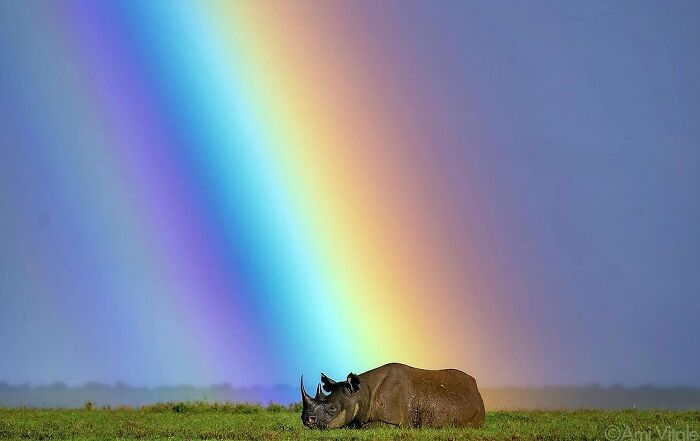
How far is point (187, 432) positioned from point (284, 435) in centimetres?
291

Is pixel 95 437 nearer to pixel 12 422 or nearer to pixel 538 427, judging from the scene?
pixel 12 422

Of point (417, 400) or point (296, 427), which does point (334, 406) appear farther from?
point (417, 400)

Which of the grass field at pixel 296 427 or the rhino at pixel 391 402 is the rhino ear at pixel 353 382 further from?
the grass field at pixel 296 427

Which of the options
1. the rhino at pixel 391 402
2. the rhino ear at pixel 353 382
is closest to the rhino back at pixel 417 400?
the rhino at pixel 391 402

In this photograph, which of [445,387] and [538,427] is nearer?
[538,427]

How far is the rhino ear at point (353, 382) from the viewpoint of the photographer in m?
21.6

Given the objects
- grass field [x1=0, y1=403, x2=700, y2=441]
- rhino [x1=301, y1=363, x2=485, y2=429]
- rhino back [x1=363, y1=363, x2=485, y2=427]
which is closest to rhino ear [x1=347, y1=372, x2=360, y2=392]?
rhino [x1=301, y1=363, x2=485, y2=429]

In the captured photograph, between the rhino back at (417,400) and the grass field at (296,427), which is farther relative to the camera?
the rhino back at (417,400)

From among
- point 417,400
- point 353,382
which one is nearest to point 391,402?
point 417,400

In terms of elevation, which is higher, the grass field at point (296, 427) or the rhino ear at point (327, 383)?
the rhino ear at point (327, 383)

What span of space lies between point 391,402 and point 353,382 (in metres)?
1.10

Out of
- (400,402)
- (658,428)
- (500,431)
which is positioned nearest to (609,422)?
(658,428)

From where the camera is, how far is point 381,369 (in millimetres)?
22547

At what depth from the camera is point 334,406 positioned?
2145cm
